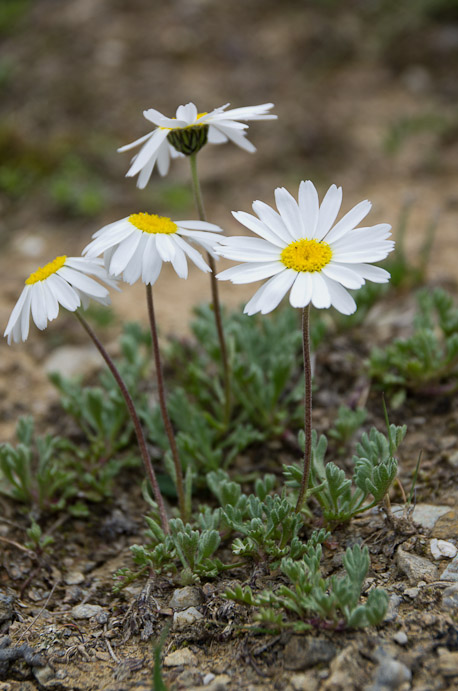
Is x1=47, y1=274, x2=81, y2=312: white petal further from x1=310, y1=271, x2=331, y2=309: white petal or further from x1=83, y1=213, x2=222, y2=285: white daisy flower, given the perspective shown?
x1=310, y1=271, x2=331, y2=309: white petal

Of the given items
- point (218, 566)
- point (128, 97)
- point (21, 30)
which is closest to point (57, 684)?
point (218, 566)

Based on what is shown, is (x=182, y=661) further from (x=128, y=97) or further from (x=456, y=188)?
(x=128, y=97)

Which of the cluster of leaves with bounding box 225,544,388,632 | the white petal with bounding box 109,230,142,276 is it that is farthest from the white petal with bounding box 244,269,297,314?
the cluster of leaves with bounding box 225,544,388,632

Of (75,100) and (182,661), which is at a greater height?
(75,100)

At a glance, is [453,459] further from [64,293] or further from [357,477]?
[64,293]

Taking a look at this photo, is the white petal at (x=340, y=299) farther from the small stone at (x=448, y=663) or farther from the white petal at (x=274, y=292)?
the small stone at (x=448, y=663)

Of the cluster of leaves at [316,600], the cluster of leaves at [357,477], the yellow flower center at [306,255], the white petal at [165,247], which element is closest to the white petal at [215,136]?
the white petal at [165,247]

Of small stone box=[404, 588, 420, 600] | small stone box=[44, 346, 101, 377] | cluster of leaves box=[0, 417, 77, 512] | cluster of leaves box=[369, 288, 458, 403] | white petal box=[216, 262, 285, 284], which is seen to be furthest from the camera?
small stone box=[44, 346, 101, 377]
